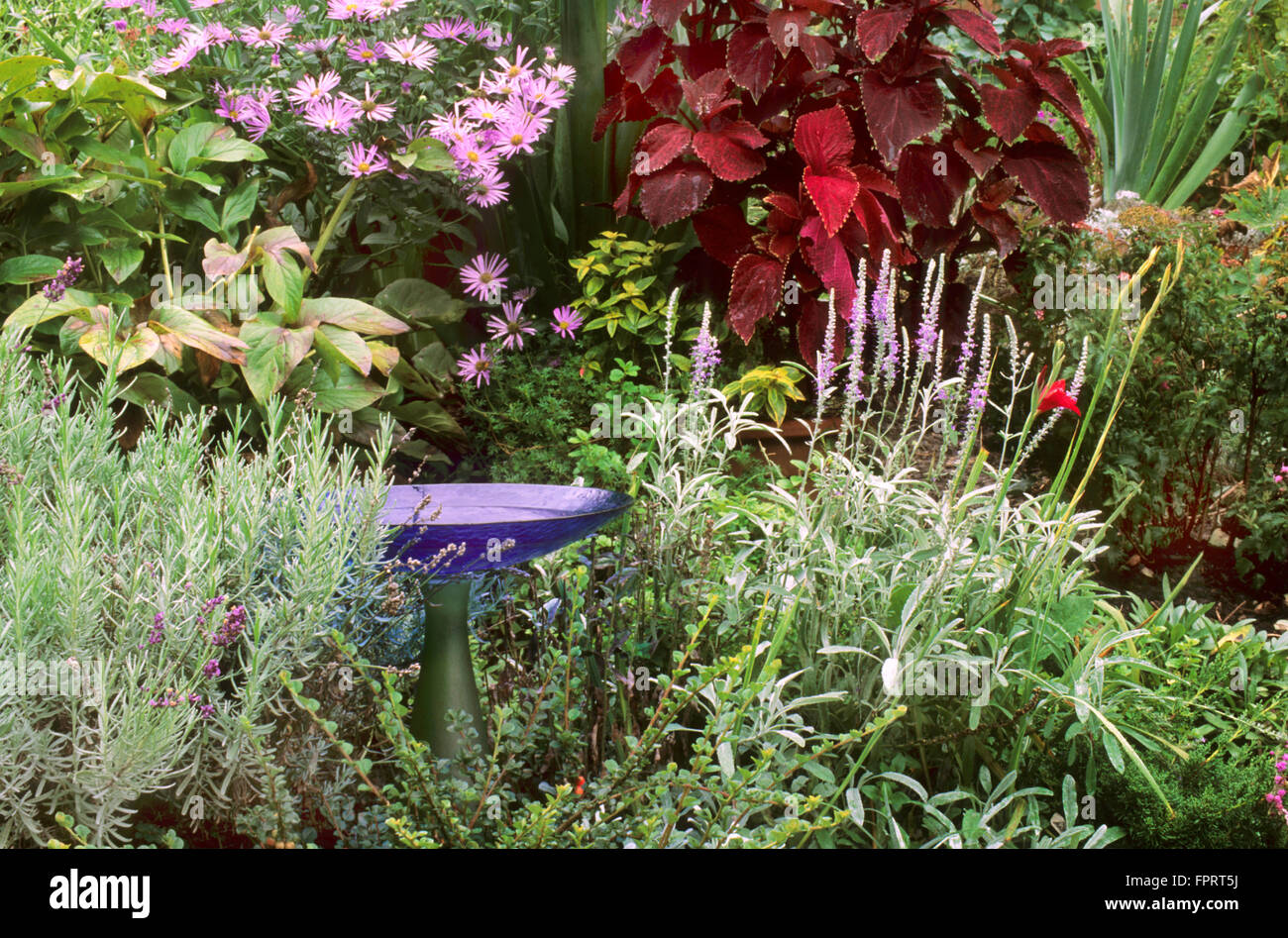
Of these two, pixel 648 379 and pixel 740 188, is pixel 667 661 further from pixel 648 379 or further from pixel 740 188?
pixel 740 188

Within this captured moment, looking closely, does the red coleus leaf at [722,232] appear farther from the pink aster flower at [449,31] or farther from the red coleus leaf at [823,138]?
the pink aster flower at [449,31]

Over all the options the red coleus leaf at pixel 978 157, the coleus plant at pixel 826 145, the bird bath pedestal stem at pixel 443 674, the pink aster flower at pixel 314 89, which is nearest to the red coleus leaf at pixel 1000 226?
the coleus plant at pixel 826 145

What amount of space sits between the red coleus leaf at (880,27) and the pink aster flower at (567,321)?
119 centimetres

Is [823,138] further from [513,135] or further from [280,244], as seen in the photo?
[280,244]

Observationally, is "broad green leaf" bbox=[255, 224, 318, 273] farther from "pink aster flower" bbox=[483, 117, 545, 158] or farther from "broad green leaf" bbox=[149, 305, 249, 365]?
"pink aster flower" bbox=[483, 117, 545, 158]

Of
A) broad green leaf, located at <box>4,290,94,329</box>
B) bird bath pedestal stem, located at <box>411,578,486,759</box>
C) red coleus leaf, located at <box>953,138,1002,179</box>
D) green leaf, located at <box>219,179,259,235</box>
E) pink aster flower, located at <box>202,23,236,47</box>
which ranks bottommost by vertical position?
bird bath pedestal stem, located at <box>411,578,486,759</box>

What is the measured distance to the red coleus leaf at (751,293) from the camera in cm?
Result: 310

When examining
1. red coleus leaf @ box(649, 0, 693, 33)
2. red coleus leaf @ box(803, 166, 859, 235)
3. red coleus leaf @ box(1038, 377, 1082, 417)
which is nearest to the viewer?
red coleus leaf @ box(1038, 377, 1082, 417)

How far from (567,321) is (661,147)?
63 centimetres

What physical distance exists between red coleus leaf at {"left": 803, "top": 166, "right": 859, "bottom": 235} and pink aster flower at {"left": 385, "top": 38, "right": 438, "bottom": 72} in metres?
1.13

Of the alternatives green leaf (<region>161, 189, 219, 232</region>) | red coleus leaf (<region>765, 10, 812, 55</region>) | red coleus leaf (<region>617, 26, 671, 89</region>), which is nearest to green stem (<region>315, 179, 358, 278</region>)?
Result: green leaf (<region>161, 189, 219, 232</region>)

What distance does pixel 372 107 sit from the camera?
10.0 ft

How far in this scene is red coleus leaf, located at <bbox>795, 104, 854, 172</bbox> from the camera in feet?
10.4
